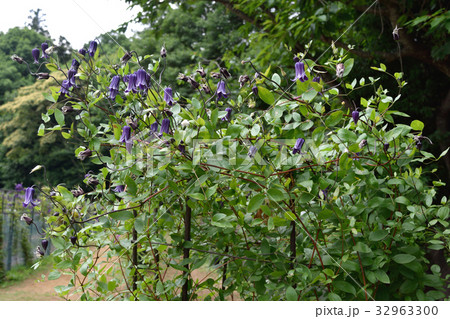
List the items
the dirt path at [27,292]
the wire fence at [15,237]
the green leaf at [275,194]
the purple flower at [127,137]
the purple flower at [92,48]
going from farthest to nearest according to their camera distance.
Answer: the wire fence at [15,237]
the dirt path at [27,292]
the purple flower at [92,48]
the purple flower at [127,137]
the green leaf at [275,194]

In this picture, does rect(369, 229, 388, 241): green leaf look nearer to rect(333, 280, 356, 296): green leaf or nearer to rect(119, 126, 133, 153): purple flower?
rect(333, 280, 356, 296): green leaf

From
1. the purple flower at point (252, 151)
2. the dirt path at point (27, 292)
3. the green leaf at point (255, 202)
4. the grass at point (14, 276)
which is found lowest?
the dirt path at point (27, 292)

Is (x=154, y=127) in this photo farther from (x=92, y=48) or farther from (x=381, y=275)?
(x=381, y=275)

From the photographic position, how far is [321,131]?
929 millimetres

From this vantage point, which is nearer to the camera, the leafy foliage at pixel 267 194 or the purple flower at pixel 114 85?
the leafy foliage at pixel 267 194

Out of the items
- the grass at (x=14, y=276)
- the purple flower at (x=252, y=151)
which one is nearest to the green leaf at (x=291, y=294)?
the purple flower at (x=252, y=151)

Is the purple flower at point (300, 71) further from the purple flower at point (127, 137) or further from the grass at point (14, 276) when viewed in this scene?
the grass at point (14, 276)

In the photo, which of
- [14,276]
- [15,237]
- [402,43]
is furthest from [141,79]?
[15,237]

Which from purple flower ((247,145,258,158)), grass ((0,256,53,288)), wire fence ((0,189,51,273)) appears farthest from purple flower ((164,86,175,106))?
wire fence ((0,189,51,273))

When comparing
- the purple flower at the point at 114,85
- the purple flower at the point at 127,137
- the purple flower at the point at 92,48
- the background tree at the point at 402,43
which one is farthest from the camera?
the background tree at the point at 402,43

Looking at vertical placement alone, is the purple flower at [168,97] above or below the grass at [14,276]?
above

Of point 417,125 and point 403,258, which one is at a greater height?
point 417,125

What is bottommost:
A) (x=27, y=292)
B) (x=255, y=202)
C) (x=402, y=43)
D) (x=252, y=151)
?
(x=27, y=292)
